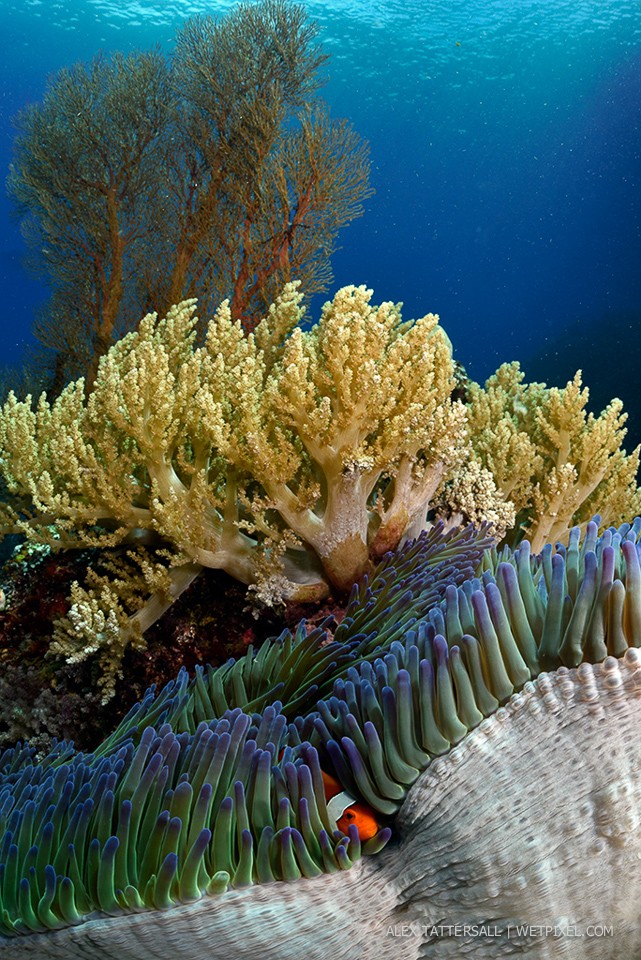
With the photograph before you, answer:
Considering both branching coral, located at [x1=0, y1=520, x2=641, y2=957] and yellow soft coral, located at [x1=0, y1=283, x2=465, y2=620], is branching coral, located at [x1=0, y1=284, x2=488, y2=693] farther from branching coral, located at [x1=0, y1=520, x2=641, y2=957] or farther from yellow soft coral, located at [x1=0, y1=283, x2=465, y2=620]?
branching coral, located at [x1=0, y1=520, x2=641, y2=957]

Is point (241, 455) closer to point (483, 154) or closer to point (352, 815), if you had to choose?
point (352, 815)

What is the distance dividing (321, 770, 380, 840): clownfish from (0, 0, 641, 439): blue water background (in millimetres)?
19617

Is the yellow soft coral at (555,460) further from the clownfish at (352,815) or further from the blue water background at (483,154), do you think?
the blue water background at (483,154)

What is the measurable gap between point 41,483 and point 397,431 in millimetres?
1716

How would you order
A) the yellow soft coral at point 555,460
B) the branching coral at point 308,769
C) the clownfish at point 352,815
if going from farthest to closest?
1. the yellow soft coral at point 555,460
2. the clownfish at point 352,815
3. the branching coral at point 308,769

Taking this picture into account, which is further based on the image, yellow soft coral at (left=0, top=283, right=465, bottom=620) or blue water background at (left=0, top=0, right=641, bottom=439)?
blue water background at (left=0, top=0, right=641, bottom=439)

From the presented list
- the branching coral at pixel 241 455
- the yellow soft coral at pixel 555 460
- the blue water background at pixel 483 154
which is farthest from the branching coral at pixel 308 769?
the blue water background at pixel 483 154

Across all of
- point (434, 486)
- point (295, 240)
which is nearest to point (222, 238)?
point (295, 240)

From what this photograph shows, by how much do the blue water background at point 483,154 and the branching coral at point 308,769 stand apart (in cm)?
1947

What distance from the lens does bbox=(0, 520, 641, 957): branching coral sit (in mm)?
1259

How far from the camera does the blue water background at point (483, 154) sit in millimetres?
40969

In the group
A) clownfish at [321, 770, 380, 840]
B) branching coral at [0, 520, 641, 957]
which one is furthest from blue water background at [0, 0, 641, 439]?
clownfish at [321, 770, 380, 840]

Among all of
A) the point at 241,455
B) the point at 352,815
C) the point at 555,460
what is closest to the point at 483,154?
the point at 555,460

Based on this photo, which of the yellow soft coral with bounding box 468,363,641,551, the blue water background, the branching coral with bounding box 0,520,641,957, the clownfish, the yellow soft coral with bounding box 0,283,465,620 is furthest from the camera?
the blue water background
